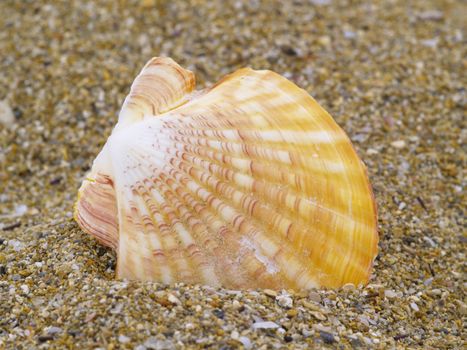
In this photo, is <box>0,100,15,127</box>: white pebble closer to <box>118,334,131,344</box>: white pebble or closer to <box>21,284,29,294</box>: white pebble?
<box>21,284,29,294</box>: white pebble

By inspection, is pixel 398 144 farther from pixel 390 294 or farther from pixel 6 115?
pixel 6 115

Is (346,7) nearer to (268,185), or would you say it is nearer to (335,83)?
(335,83)

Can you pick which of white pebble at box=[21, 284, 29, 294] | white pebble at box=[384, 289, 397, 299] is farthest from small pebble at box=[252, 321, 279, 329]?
white pebble at box=[21, 284, 29, 294]

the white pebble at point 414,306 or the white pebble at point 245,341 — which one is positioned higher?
the white pebble at point 245,341

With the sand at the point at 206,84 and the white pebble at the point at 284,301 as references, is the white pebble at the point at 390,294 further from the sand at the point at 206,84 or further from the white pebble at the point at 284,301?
the white pebble at the point at 284,301

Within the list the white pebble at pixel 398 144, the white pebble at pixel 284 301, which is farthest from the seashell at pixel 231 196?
the white pebble at pixel 398 144

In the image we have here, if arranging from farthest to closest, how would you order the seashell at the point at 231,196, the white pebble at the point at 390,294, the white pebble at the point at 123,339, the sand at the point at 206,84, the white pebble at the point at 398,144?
the white pebble at the point at 398,144 → the white pebble at the point at 390,294 → the seashell at the point at 231,196 → the sand at the point at 206,84 → the white pebble at the point at 123,339

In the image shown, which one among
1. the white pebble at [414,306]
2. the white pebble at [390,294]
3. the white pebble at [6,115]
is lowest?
the white pebble at [414,306]

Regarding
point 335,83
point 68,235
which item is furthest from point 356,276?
point 335,83

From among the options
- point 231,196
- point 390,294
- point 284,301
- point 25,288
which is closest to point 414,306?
point 390,294
